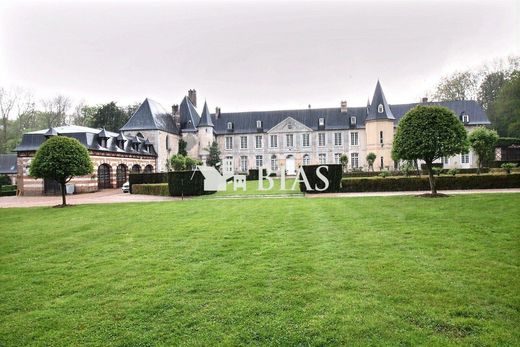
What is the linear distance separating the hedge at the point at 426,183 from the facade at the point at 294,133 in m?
20.4

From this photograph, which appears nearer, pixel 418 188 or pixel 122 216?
pixel 122 216

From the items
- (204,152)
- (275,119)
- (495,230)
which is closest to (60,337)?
(495,230)

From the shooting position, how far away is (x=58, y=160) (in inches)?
584

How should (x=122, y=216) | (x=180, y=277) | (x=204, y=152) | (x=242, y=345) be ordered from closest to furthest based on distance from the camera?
1. (x=242, y=345)
2. (x=180, y=277)
3. (x=122, y=216)
4. (x=204, y=152)

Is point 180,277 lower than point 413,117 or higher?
lower

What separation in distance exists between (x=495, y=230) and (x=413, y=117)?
793 centimetres

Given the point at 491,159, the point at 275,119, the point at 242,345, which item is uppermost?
the point at 275,119

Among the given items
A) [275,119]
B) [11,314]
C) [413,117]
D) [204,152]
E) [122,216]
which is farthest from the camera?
[275,119]

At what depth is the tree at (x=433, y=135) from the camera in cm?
1279

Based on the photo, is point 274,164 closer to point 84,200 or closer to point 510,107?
point 84,200

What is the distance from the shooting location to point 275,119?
41594 millimetres

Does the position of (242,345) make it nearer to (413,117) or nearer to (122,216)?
(122,216)

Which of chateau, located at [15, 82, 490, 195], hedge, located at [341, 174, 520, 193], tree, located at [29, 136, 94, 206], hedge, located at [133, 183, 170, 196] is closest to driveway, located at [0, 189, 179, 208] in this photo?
hedge, located at [133, 183, 170, 196]

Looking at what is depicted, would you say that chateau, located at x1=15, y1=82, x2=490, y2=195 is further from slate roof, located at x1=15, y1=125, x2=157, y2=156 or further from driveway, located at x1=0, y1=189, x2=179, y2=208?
driveway, located at x1=0, y1=189, x2=179, y2=208
